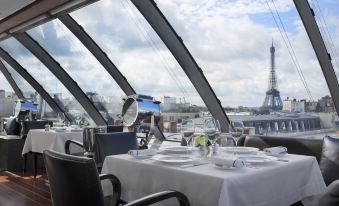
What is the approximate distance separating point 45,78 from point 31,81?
2.64ft

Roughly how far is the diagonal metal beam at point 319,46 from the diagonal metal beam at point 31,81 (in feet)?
23.0

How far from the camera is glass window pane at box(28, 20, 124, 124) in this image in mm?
7137

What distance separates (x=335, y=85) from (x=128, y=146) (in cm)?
275

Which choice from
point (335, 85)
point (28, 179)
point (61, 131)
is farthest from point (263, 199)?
point (28, 179)

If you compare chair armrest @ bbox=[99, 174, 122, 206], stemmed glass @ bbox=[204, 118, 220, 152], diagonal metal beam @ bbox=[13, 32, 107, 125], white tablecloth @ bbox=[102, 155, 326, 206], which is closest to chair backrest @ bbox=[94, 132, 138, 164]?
white tablecloth @ bbox=[102, 155, 326, 206]

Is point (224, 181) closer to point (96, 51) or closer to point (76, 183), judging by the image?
point (76, 183)

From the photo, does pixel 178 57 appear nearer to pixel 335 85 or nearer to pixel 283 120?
pixel 283 120

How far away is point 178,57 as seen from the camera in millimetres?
5145

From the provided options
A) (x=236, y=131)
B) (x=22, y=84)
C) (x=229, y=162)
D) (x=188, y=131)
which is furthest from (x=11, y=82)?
(x=229, y=162)

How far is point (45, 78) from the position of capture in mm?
8867

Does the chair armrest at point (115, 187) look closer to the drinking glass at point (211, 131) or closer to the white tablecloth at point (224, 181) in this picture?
the white tablecloth at point (224, 181)

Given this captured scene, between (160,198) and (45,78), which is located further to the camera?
(45,78)

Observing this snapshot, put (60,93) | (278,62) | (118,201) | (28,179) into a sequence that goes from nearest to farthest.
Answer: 1. (118,201)
2. (278,62)
3. (28,179)
4. (60,93)

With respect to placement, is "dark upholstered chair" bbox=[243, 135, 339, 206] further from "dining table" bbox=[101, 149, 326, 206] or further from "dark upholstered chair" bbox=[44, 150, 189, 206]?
"dark upholstered chair" bbox=[44, 150, 189, 206]
